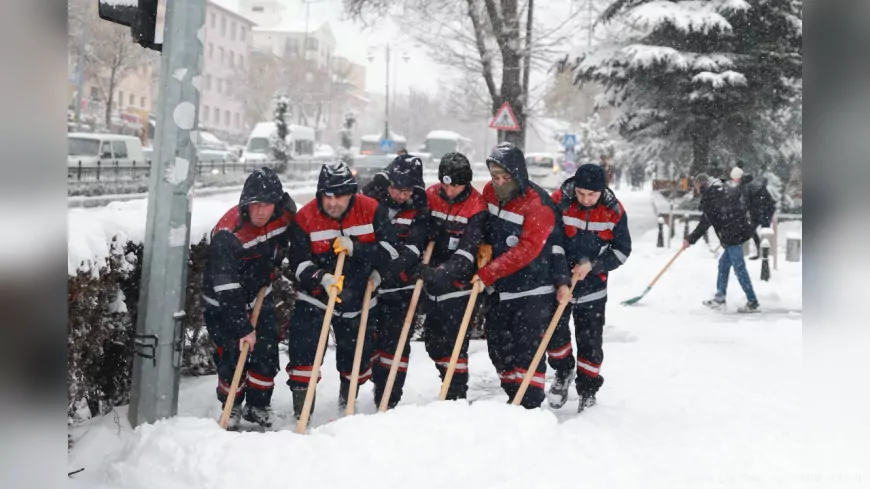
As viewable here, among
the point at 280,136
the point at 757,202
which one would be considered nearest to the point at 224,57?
the point at 280,136

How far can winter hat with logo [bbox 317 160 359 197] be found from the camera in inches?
184

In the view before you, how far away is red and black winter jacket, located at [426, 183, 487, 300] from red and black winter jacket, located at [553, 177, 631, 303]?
2.37 ft

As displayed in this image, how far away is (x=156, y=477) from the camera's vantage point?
3.87 m

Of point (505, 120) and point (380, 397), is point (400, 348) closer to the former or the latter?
point (380, 397)

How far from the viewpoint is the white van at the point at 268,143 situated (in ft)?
113

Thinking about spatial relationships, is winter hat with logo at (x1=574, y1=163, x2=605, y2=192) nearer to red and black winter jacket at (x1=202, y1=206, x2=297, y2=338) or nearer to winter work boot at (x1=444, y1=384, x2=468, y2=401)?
winter work boot at (x1=444, y1=384, x2=468, y2=401)

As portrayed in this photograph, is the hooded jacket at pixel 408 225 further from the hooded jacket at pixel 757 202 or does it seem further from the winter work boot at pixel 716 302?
the hooded jacket at pixel 757 202

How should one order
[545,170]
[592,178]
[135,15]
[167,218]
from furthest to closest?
[545,170] → [592,178] → [167,218] → [135,15]

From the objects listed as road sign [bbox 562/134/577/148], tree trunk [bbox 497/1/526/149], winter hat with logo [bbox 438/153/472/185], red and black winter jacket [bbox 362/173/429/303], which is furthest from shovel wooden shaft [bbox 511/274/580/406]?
road sign [bbox 562/134/577/148]

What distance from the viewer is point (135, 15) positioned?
415cm

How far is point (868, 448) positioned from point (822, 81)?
5.80 ft

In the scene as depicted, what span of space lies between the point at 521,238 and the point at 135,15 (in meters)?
2.68

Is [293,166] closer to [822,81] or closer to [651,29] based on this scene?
[651,29]

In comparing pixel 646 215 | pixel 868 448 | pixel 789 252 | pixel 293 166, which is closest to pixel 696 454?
pixel 868 448
